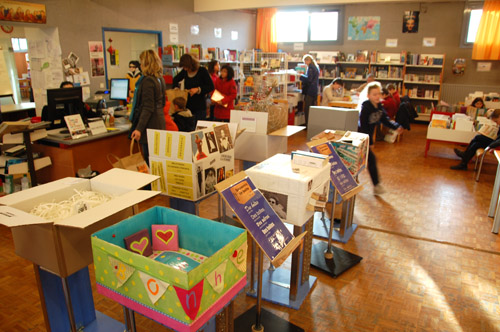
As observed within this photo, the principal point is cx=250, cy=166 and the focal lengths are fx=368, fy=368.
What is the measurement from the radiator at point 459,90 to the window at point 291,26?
422cm

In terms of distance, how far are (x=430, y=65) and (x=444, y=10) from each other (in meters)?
1.43

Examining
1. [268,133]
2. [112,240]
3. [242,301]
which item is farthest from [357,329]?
[268,133]

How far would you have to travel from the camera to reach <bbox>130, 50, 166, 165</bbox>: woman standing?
3801 millimetres

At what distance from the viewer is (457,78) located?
384 inches

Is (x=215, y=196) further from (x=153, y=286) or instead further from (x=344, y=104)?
(x=344, y=104)

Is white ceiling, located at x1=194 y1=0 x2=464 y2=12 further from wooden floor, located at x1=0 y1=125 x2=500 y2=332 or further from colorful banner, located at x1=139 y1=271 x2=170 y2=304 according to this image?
colorful banner, located at x1=139 y1=271 x2=170 y2=304

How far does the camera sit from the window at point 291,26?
1107 centimetres

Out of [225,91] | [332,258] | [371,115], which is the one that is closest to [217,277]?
[332,258]

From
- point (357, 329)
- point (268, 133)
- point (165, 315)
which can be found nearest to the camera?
point (165, 315)

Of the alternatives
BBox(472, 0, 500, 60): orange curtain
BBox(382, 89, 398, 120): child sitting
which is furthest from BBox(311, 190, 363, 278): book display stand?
BBox(472, 0, 500, 60): orange curtain

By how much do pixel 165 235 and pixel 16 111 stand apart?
5.88 meters

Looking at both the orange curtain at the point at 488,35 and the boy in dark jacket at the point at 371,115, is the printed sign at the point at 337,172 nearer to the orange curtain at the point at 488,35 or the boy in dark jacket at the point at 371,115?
the boy in dark jacket at the point at 371,115

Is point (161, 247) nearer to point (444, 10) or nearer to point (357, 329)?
point (357, 329)

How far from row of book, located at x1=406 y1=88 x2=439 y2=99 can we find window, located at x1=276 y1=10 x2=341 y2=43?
2588 mm
